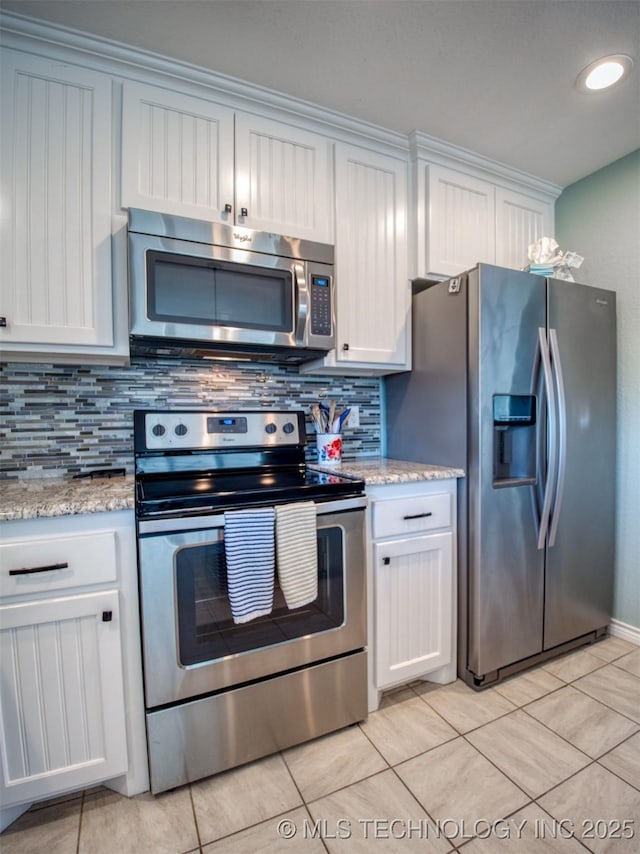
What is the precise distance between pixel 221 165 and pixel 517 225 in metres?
1.61

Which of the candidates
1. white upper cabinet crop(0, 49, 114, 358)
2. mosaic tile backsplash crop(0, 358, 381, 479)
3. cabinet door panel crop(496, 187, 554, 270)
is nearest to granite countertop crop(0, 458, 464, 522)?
mosaic tile backsplash crop(0, 358, 381, 479)

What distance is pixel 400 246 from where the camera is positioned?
1937 millimetres

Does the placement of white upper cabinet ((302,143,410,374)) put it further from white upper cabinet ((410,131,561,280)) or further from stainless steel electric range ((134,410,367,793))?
stainless steel electric range ((134,410,367,793))

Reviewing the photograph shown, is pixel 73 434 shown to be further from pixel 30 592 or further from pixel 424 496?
pixel 424 496

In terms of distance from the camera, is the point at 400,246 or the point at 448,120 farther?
the point at 400,246

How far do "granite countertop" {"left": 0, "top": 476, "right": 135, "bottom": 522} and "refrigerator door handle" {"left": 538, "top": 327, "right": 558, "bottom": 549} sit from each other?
165cm

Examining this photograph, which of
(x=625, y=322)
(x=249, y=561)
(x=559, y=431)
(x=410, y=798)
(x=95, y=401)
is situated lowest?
(x=410, y=798)

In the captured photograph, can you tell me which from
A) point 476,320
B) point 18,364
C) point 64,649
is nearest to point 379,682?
point 64,649

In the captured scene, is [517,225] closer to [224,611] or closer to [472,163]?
[472,163]

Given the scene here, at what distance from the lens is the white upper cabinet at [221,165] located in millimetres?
1461

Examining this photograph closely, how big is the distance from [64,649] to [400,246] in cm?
202


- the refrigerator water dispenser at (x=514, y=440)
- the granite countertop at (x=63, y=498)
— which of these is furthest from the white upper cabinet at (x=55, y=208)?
the refrigerator water dispenser at (x=514, y=440)

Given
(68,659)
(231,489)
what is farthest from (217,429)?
(68,659)

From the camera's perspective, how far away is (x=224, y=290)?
1.53 m
